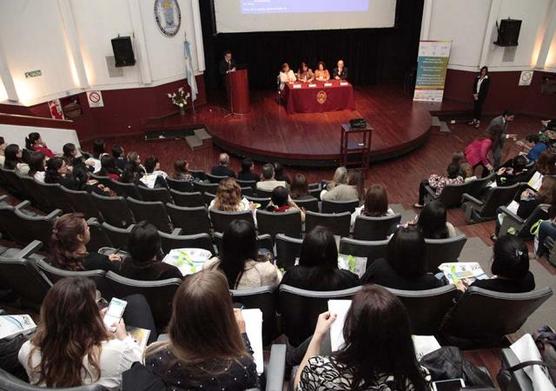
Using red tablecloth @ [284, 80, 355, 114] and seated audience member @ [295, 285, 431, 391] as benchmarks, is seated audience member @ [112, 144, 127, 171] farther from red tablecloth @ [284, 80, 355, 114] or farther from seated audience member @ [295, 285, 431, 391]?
seated audience member @ [295, 285, 431, 391]

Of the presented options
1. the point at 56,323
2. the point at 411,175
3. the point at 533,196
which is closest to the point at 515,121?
the point at 411,175

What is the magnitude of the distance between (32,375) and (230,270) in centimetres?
113

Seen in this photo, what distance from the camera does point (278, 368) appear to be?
6.41 ft

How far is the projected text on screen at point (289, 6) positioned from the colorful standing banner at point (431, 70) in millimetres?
2068

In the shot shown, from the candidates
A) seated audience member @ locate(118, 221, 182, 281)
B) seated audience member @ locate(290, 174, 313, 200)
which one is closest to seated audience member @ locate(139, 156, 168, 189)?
seated audience member @ locate(290, 174, 313, 200)

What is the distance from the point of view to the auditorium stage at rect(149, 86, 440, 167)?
756 centimetres

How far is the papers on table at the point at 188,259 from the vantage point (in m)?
3.05

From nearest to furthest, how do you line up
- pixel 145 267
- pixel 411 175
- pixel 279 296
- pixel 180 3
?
pixel 279 296, pixel 145 267, pixel 411 175, pixel 180 3

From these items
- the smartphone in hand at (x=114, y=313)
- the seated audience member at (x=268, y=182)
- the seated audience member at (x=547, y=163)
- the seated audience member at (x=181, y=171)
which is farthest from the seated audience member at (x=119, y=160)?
the seated audience member at (x=547, y=163)

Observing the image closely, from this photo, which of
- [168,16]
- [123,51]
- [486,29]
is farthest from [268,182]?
[486,29]

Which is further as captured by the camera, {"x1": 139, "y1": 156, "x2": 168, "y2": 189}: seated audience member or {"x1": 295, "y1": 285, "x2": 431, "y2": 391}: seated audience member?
{"x1": 139, "y1": 156, "x2": 168, "y2": 189}: seated audience member

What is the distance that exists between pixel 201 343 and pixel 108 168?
4.42m

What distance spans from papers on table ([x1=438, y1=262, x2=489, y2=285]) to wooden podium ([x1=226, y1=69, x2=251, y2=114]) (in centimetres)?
685

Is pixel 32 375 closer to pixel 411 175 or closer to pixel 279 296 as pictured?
pixel 279 296
